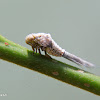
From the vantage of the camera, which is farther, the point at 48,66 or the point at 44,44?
the point at 44,44

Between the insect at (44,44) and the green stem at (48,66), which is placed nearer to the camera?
the green stem at (48,66)

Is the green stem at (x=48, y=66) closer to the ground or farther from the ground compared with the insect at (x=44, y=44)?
closer to the ground

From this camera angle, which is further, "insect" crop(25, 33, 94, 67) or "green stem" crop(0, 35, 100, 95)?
"insect" crop(25, 33, 94, 67)

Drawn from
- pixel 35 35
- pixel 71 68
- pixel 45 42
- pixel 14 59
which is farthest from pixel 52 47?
pixel 14 59

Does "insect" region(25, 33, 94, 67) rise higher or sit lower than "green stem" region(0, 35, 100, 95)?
higher

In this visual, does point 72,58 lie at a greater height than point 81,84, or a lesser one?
greater

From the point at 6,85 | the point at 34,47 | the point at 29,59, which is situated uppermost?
the point at 34,47

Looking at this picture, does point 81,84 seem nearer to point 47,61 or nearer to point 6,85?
point 47,61

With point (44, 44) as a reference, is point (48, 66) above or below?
below
